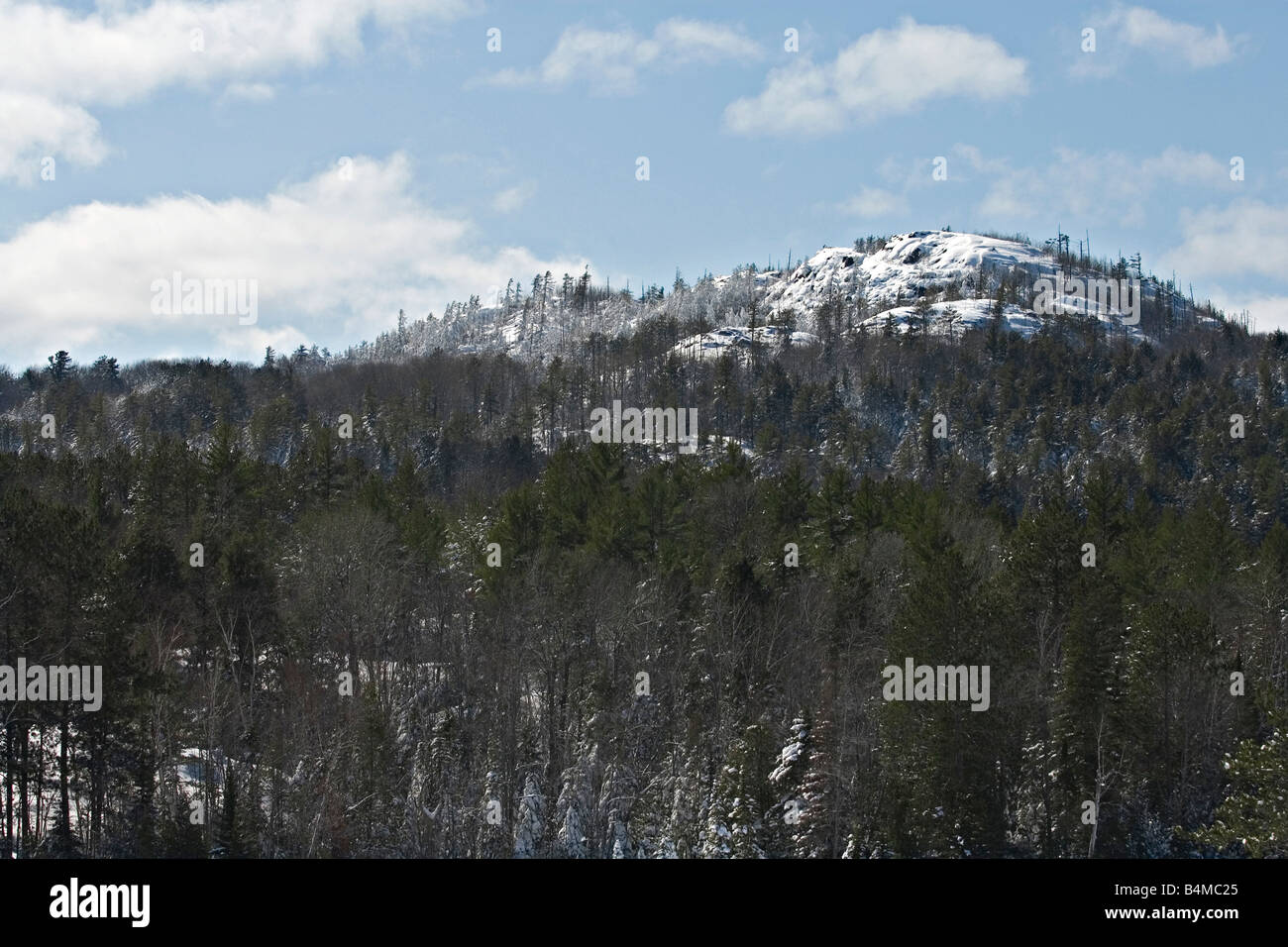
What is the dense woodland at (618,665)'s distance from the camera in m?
29.4

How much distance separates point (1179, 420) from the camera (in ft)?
366

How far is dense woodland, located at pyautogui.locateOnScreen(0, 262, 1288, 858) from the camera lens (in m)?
29.4

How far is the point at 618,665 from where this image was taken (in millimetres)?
42344

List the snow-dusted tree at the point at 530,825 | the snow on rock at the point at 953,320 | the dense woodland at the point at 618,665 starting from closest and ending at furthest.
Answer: the dense woodland at the point at 618,665 → the snow-dusted tree at the point at 530,825 → the snow on rock at the point at 953,320

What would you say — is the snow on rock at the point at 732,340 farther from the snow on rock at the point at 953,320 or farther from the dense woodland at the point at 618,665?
the dense woodland at the point at 618,665

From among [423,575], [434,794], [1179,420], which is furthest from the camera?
[1179,420]

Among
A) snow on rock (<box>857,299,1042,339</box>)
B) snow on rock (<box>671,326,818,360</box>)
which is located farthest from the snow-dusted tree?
snow on rock (<box>857,299,1042,339</box>)

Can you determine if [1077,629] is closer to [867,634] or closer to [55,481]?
[867,634]

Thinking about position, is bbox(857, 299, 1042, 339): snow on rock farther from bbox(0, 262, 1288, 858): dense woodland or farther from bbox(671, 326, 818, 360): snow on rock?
bbox(0, 262, 1288, 858): dense woodland

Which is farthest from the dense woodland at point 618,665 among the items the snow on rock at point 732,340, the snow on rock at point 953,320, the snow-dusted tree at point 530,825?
the snow on rock at point 953,320

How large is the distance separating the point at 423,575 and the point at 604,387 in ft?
350

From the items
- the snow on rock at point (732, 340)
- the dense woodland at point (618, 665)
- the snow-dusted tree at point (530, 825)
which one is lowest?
the snow-dusted tree at point (530, 825)

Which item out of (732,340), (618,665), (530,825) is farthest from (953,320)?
(530,825)
